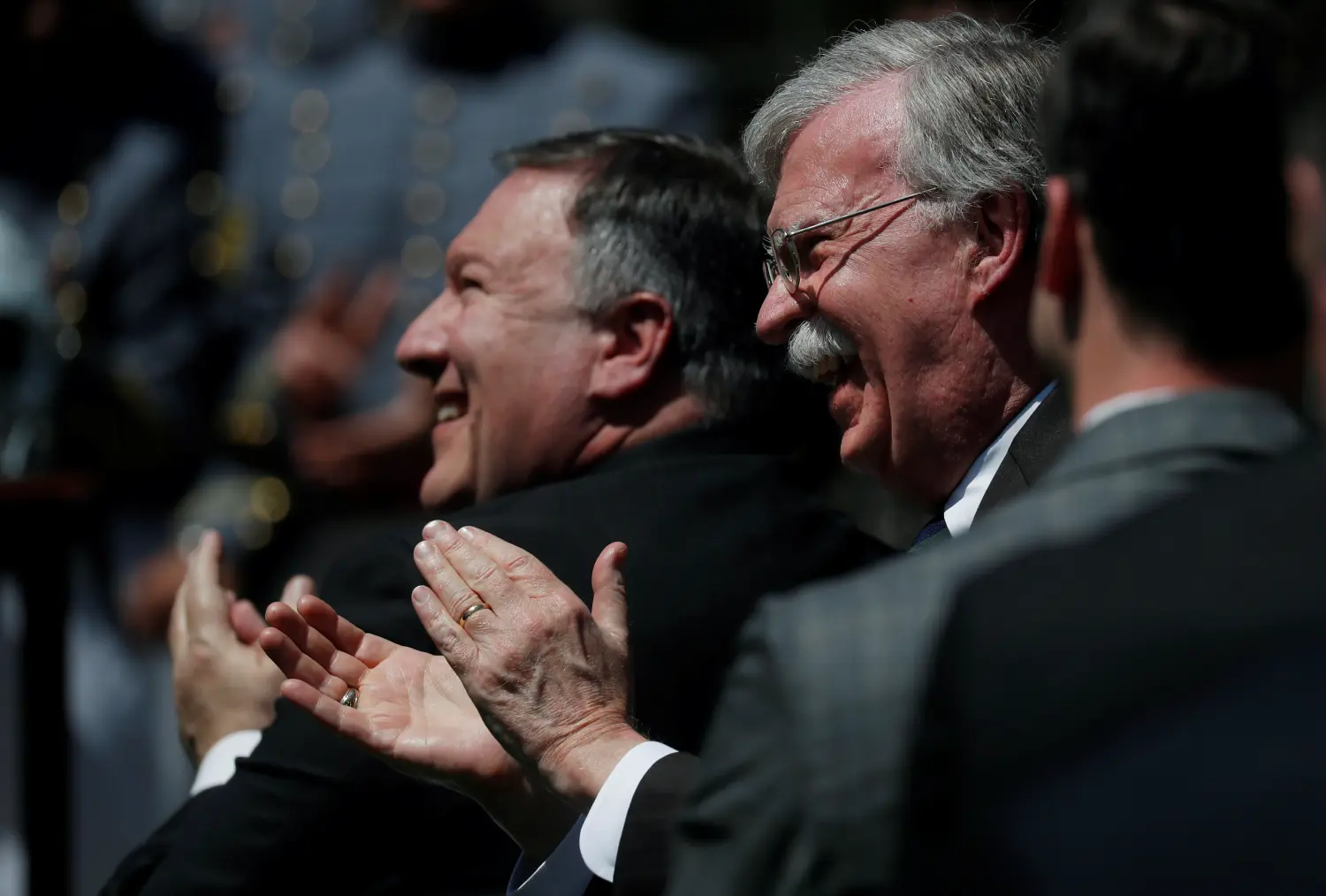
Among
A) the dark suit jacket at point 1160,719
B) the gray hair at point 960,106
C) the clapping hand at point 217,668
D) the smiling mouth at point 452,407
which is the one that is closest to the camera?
the dark suit jacket at point 1160,719

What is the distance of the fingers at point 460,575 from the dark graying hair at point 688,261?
33.9 inches

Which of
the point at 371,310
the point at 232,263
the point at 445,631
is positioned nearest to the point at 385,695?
the point at 445,631

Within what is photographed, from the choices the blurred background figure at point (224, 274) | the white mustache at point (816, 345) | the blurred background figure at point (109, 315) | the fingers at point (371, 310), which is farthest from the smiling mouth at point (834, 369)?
the blurred background figure at point (109, 315)

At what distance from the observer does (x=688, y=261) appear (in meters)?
3.00

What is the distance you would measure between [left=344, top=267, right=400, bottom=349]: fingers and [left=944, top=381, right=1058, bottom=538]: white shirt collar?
2.46 metres

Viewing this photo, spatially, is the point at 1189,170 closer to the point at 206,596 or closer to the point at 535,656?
the point at 535,656

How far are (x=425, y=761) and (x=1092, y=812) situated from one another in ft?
3.29

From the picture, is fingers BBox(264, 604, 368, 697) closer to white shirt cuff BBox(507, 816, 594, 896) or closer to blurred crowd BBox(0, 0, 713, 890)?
white shirt cuff BBox(507, 816, 594, 896)

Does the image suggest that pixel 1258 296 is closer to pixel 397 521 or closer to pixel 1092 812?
pixel 1092 812

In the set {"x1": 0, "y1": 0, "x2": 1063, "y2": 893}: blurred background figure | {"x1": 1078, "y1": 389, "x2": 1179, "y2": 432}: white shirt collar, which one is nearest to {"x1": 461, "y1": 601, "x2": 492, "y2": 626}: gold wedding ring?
{"x1": 1078, "y1": 389, "x2": 1179, "y2": 432}: white shirt collar

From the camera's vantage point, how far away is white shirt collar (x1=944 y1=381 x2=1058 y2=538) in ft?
8.31

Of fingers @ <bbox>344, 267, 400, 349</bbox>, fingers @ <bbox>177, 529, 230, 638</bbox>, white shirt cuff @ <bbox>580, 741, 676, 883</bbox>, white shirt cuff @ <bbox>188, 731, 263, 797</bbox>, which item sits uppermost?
white shirt cuff @ <bbox>580, 741, 676, 883</bbox>

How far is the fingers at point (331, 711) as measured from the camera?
2.17m

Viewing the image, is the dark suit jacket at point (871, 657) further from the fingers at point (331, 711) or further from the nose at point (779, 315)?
the nose at point (779, 315)
